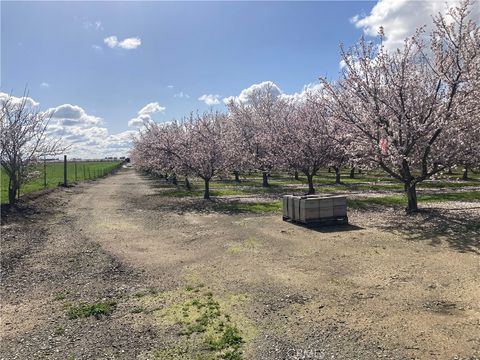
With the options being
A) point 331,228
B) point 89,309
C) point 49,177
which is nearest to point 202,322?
point 89,309

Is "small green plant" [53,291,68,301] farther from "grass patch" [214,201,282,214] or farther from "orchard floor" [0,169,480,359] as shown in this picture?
"grass patch" [214,201,282,214]

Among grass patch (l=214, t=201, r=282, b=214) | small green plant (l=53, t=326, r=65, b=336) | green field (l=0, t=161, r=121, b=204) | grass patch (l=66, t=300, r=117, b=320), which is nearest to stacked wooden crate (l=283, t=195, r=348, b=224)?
grass patch (l=214, t=201, r=282, b=214)

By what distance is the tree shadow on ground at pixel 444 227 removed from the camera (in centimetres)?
1140

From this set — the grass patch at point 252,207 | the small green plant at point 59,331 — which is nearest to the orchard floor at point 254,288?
the small green plant at point 59,331

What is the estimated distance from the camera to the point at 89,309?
7.38 m

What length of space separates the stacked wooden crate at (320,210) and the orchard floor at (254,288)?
23.9 inches

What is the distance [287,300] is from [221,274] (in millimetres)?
2312

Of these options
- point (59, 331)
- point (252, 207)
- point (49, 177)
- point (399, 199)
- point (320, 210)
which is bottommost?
point (59, 331)

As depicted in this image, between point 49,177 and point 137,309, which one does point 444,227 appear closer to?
point 137,309

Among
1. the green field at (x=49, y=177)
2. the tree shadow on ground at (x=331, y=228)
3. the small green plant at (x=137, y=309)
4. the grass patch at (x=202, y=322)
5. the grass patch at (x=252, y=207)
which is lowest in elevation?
the small green plant at (x=137, y=309)

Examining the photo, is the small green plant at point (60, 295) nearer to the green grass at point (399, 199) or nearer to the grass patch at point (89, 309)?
the grass patch at point (89, 309)

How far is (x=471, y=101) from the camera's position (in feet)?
46.0

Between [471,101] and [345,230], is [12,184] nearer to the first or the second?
[345,230]

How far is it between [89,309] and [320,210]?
32.0 feet
